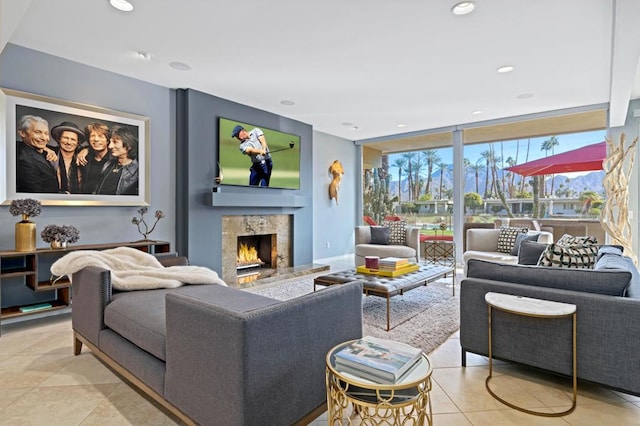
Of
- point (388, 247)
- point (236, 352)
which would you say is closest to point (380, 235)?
point (388, 247)

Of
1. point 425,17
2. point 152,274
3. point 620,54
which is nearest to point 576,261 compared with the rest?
point 620,54

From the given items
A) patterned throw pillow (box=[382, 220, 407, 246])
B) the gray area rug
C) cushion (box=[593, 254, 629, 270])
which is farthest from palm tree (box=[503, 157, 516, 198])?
cushion (box=[593, 254, 629, 270])

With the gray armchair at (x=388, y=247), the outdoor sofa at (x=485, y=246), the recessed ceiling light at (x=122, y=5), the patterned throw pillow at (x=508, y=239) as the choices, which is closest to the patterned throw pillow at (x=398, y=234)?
the gray armchair at (x=388, y=247)

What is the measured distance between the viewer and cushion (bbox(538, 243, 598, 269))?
262 centimetres

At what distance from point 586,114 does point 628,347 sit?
16.1 feet

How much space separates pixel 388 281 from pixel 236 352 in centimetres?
223

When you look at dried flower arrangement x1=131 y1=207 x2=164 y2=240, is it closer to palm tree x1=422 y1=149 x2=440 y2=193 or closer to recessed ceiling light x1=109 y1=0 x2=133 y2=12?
recessed ceiling light x1=109 y1=0 x2=133 y2=12

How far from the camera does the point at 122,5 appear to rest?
8.48 feet

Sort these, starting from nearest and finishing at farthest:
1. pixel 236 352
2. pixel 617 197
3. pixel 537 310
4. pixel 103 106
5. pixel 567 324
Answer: pixel 236 352
pixel 537 310
pixel 567 324
pixel 103 106
pixel 617 197

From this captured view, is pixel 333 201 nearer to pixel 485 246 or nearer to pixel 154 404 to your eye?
pixel 485 246

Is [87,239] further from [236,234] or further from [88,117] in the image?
[236,234]

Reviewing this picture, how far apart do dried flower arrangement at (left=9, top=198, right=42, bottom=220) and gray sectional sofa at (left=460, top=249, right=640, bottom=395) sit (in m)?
3.61

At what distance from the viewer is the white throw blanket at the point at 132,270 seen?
2.41 m

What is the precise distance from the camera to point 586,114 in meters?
5.38
